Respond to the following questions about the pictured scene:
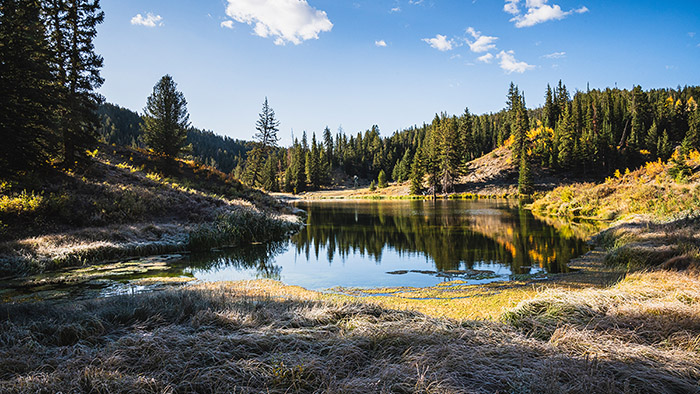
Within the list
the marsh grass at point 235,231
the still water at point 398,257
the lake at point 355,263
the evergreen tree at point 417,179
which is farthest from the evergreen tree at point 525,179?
the marsh grass at point 235,231

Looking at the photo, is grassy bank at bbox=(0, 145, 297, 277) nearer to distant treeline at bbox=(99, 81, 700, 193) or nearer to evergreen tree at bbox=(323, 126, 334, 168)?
distant treeline at bbox=(99, 81, 700, 193)

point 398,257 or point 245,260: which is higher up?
point 245,260

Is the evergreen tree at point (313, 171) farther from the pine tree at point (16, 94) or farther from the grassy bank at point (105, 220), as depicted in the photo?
the pine tree at point (16, 94)

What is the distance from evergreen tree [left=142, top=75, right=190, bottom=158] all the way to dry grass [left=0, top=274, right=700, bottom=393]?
94.6 feet

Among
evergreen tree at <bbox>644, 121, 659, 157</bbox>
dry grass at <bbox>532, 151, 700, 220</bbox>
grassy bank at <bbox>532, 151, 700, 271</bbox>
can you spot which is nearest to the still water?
grassy bank at <bbox>532, 151, 700, 271</bbox>

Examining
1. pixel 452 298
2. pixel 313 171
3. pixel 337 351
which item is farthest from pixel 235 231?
pixel 313 171

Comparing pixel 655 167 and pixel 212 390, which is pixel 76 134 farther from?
pixel 655 167

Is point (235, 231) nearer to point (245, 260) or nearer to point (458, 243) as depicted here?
point (245, 260)

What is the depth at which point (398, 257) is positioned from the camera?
15828mm

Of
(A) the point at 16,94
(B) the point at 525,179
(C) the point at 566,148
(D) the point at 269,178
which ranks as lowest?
(B) the point at 525,179

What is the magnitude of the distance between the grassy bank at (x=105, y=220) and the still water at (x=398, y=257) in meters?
1.77

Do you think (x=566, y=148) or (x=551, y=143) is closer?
→ (x=566, y=148)

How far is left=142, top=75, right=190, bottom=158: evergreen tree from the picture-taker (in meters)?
30.9

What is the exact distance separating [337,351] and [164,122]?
33.1 metres
